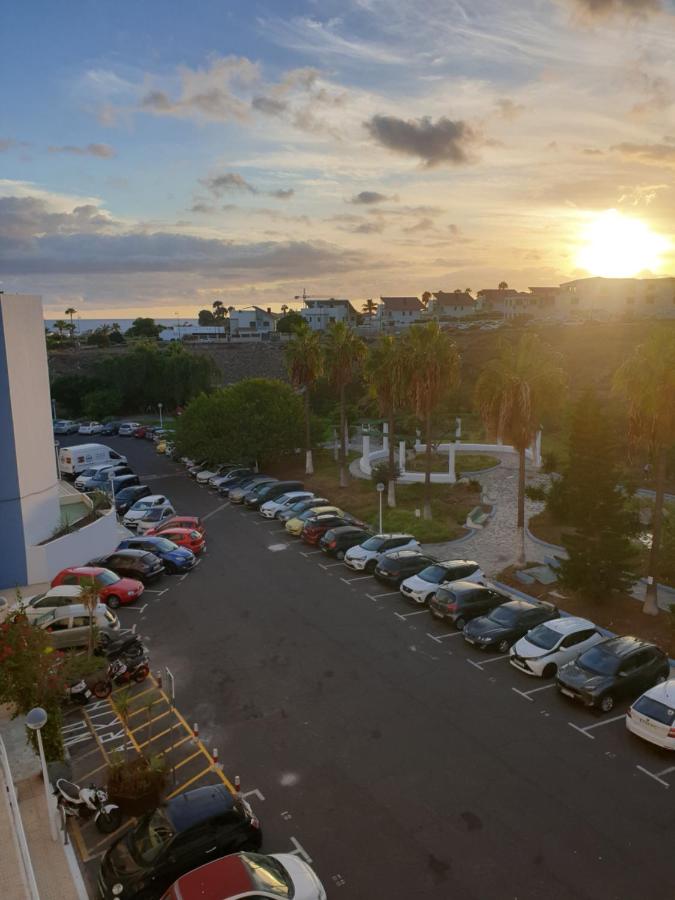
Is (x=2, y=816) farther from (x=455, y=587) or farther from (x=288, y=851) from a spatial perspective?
(x=455, y=587)

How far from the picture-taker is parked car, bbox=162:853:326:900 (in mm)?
9219

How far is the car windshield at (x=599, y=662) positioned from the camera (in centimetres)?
1642

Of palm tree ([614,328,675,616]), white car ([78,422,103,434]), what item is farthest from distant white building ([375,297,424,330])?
palm tree ([614,328,675,616])

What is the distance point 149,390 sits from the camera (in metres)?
79.3

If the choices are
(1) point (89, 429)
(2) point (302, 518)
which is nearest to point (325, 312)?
(1) point (89, 429)

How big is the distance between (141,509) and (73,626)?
15090mm

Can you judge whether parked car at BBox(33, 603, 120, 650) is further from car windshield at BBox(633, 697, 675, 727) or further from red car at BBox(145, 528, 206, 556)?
car windshield at BBox(633, 697, 675, 727)

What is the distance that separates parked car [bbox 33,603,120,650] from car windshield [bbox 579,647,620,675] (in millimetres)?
12833

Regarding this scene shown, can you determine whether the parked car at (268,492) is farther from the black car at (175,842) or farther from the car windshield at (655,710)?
the black car at (175,842)

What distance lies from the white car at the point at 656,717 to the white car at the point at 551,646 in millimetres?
2740

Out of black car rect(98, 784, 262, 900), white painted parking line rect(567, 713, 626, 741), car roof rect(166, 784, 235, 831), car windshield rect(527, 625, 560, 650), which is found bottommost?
white painted parking line rect(567, 713, 626, 741)

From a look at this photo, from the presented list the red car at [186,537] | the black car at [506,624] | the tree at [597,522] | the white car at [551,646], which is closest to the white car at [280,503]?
the red car at [186,537]

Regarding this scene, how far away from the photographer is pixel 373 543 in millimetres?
26438

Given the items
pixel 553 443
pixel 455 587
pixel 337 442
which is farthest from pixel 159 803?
pixel 553 443
